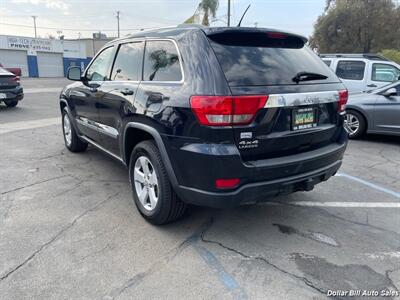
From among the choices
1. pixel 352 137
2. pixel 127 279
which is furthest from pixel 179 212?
pixel 352 137

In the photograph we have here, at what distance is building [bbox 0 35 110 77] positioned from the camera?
1681 inches

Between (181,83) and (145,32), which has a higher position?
(145,32)

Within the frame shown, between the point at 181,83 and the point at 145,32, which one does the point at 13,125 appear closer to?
the point at 145,32

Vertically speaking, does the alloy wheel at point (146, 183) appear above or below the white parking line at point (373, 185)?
above

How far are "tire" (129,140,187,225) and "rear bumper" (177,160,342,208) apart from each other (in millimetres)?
239

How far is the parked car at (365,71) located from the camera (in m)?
9.59

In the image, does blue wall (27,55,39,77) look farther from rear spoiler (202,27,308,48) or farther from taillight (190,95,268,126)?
taillight (190,95,268,126)

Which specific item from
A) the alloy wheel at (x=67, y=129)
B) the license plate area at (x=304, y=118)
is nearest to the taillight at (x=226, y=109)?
the license plate area at (x=304, y=118)

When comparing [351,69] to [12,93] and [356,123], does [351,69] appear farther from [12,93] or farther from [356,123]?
[12,93]

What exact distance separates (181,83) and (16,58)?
157 feet

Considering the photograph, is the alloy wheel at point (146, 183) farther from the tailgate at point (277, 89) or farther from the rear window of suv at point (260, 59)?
the rear window of suv at point (260, 59)

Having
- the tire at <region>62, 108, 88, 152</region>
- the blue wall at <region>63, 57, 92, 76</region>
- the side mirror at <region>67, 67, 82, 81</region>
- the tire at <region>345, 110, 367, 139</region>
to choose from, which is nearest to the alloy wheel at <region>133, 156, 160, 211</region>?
the side mirror at <region>67, 67, 82, 81</region>

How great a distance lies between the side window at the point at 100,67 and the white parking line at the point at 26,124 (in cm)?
425

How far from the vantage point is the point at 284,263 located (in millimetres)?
2898
